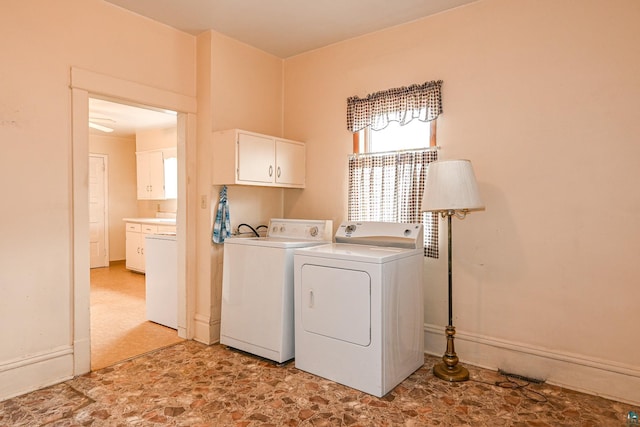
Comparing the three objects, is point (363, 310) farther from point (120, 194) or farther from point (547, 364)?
point (120, 194)

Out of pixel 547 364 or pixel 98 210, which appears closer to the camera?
pixel 547 364

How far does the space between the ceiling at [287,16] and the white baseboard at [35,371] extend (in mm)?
2442

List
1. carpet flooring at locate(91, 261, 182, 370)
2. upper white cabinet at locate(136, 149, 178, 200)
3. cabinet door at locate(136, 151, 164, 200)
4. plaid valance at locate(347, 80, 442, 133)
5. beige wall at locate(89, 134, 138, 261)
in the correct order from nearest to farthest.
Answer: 1. plaid valance at locate(347, 80, 442, 133)
2. carpet flooring at locate(91, 261, 182, 370)
3. upper white cabinet at locate(136, 149, 178, 200)
4. cabinet door at locate(136, 151, 164, 200)
5. beige wall at locate(89, 134, 138, 261)

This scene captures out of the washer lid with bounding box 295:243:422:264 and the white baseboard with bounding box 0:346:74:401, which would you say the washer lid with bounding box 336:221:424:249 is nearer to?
the washer lid with bounding box 295:243:422:264

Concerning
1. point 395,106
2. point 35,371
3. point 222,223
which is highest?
point 395,106

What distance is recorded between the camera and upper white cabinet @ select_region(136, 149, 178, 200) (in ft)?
21.6

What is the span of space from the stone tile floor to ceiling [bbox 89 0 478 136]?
2.59 meters

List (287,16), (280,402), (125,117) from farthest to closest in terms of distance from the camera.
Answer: (125,117)
(287,16)
(280,402)

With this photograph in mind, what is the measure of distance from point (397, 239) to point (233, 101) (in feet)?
6.09

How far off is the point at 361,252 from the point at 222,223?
1300mm

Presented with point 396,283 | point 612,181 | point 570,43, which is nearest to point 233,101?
point 396,283

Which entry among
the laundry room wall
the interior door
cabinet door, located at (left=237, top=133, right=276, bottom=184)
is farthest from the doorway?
cabinet door, located at (left=237, top=133, right=276, bottom=184)

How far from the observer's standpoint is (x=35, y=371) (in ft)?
8.05

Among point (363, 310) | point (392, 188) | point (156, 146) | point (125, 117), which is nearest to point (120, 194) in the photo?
point (156, 146)
